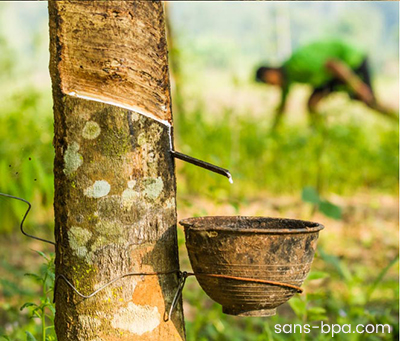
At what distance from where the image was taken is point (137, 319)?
165 centimetres

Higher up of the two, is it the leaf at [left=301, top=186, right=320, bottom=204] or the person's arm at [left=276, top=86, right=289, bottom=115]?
the person's arm at [left=276, top=86, right=289, bottom=115]

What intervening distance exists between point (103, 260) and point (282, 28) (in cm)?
908

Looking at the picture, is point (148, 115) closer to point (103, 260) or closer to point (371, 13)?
point (103, 260)

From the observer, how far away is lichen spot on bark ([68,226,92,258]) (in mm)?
1639

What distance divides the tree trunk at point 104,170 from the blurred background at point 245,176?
0.56 meters

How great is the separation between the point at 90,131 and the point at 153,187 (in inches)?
10.3

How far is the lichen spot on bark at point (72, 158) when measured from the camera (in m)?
1.63

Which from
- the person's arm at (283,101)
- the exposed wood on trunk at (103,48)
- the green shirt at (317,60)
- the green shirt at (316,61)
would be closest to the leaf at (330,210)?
the exposed wood on trunk at (103,48)

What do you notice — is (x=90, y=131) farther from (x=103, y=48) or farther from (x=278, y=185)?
(x=278, y=185)

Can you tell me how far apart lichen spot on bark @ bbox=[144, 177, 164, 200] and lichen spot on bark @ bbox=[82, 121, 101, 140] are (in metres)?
0.21

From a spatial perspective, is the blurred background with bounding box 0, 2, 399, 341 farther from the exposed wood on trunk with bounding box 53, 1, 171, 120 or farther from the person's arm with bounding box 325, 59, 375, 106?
the exposed wood on trunk with bounding box 53, 1, 171, 120

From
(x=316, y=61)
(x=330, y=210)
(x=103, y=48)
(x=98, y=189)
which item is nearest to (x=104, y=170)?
(x=98, y=189)

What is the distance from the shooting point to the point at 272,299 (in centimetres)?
169

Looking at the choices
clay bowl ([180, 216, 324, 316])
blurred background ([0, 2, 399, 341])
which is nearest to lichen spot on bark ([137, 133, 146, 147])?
clay bowl ([180, 216, 324, 316])
